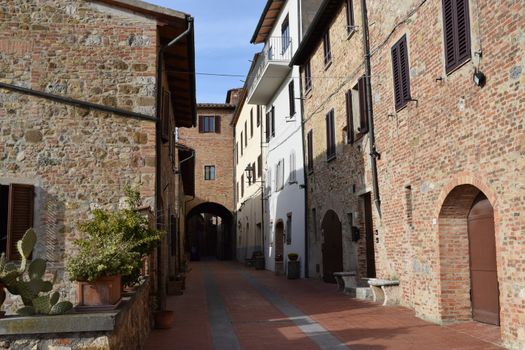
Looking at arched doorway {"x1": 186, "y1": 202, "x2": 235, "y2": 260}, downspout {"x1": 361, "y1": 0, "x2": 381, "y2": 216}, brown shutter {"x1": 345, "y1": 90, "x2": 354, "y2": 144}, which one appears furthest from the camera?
arched doorway {"x1": 186, "y1": 202, "x2": 235, "y2": 260}

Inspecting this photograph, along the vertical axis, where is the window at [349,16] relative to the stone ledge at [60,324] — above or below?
above

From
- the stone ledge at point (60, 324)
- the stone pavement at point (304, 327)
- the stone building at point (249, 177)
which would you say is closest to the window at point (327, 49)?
the stone pavement at point (304, 327)

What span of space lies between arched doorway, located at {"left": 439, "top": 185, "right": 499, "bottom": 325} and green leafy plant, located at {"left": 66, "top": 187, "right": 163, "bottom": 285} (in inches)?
173

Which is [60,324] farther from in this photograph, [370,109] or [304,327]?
[370,109]

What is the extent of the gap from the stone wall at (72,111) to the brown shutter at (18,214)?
0.11 meters

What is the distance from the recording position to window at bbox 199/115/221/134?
35.7 m

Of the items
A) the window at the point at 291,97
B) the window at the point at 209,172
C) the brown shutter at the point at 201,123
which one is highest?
the brown shutter at the point at 201,123

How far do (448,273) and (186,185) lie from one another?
19487mm

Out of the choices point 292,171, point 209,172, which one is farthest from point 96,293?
point 209,172

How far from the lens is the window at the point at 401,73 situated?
10297 mm

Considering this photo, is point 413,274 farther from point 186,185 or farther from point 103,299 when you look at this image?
point 186,185

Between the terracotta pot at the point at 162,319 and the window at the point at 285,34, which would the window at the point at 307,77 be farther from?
the terracotta pot at the point at 162,319

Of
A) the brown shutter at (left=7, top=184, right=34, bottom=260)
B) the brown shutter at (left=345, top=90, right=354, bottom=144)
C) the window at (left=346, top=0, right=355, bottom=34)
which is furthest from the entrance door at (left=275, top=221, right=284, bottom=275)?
the brown shutter at (left=7, top=184, right=34, bottom=260)

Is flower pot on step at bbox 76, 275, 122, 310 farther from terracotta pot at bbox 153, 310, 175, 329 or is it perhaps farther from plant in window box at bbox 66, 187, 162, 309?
terracotta pot at bbox 153, 310, 175, 329
